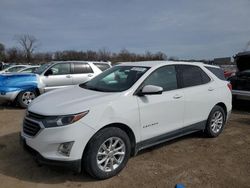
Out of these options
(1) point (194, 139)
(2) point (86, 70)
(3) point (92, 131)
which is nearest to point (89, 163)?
(3) point (92, 131)

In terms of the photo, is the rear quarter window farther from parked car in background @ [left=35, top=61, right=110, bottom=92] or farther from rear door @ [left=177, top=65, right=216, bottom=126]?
parked car in background @ [left=35, top=61, right=110, bottom=92]

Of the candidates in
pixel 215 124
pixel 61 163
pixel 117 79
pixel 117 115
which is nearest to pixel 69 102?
pixel 117 115

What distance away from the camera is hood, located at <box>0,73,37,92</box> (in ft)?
27.6

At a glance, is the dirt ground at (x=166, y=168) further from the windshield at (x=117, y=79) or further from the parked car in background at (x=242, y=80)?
the parked car in background at (x=242, y=80)

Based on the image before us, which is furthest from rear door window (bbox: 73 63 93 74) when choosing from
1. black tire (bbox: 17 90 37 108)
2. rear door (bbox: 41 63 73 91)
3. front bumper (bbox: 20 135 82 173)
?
front bumper (bbox: 20 135 82 173)

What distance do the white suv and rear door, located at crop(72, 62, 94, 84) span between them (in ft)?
17.0

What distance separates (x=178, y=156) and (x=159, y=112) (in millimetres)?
924

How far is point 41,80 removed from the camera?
368 inches

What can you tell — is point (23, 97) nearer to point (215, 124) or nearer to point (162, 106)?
point (162, 106)

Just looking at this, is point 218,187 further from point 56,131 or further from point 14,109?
point 14,109

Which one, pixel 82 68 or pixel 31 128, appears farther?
pixel 82 68

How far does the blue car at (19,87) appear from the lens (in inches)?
331

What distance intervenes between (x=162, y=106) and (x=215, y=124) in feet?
6.20

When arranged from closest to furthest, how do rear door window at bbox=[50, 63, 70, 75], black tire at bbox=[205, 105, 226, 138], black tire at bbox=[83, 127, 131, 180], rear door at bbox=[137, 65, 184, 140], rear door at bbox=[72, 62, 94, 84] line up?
black tire at bbox=[83, 127, 131, 180], rear door at bbox=[137, 65, 184, 140], black tire at bbox=[205, 105, 226, 138], rear door window at bbox=[50, 63, 70, 75], rear door at bbox=[72, 62, 94, 84]
